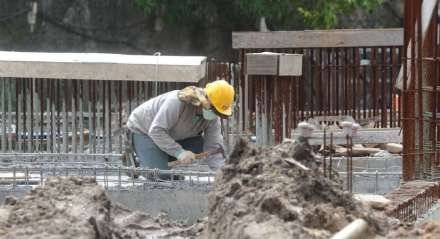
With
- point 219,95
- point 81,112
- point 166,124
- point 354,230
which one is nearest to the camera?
point 354,230

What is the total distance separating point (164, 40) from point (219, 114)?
15964 millimetres

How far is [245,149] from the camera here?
700 cm

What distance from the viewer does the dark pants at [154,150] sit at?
11.1 meters

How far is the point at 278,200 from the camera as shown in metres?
5.96

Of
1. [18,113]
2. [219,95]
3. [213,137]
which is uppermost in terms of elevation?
[219,95]

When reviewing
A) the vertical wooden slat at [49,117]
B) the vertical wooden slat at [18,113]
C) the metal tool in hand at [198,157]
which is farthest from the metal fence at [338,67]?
the metal tool in hand at [198,157]

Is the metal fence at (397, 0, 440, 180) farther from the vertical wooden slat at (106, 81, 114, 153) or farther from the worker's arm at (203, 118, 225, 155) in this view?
the vertical wooden slat at (106, 81, 114, 153)

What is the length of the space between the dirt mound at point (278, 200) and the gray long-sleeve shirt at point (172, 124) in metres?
3.62

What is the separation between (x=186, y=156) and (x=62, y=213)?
3993 mm

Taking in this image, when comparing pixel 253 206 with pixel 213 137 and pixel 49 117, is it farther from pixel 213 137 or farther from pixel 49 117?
pixel 49 117

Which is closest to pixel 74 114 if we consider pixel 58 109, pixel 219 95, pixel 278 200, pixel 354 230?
pixel 58 109

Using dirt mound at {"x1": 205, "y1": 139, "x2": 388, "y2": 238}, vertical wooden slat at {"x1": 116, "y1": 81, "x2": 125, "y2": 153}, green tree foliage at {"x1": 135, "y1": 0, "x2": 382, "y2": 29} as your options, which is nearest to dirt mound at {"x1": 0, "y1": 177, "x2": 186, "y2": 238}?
dirt mound at {"x1": 205, "y1": 139, "x2": 388, "y2": 238}

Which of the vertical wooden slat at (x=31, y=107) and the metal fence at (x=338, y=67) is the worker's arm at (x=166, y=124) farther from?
the vertical wooden slat at (x=31, y=107)

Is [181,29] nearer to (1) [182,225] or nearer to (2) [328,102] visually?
(2) [328,102]
